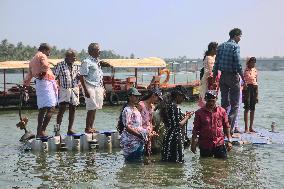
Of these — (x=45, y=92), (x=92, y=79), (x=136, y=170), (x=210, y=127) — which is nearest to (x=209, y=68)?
(x=92, y=79)

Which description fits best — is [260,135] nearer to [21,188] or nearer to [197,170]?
[197,170]

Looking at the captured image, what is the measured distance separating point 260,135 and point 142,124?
3519 millimetres

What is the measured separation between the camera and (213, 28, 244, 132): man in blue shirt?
34.4ft

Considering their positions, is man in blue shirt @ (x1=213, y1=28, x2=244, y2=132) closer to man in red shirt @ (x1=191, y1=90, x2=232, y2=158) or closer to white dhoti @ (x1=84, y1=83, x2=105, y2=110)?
man in red shirt @ (x1=191, y1=90, x2=232, y2=158)

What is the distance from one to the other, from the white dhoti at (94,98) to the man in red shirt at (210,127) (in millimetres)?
2611

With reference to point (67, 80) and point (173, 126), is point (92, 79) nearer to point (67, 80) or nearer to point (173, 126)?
point (67, 80)

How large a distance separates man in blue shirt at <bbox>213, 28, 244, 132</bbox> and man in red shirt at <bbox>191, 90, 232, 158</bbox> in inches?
75.9

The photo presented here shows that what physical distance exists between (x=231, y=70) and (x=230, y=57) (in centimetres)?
26

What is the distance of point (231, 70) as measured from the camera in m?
Answer: 10.5

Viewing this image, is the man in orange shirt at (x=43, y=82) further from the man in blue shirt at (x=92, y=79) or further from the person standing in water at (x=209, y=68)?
the person standing in water at (x=209, y=68)

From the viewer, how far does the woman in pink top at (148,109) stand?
882cm

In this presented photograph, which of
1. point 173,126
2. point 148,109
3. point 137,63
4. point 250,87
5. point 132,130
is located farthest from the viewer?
point 137,63

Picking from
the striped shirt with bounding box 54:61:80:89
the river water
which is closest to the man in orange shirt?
the striped shirt with bounding box 54:61:80:89

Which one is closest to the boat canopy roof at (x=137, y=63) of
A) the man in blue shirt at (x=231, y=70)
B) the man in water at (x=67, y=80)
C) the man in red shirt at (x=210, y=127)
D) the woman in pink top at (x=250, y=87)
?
the woman in pink top at (x=250, y=87)
